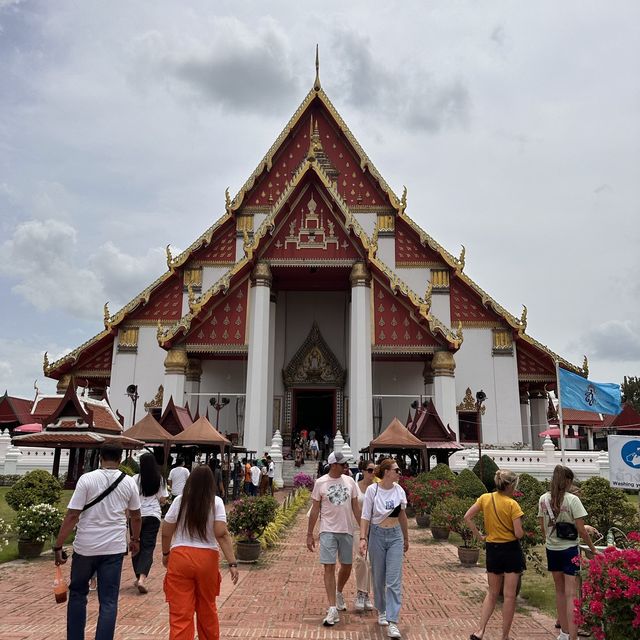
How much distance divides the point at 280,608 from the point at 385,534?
1330 mm

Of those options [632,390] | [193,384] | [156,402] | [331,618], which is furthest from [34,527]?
[632,390]

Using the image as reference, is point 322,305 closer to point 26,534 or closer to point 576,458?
point 576,458

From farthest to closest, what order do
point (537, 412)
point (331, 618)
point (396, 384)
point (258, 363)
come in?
1. point (537, 412)
2. point (396, 384)
3. point (258, 363)
4. point (331, 618)

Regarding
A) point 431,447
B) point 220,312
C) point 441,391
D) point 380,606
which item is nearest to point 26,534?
point 380,606

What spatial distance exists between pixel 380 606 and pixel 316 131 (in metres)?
23.1

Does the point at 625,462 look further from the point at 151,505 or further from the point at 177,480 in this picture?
the point at 177,480

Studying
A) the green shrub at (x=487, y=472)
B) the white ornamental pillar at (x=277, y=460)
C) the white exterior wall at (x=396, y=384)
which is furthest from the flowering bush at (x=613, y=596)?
the white exterior wall at (x=396, y=384)

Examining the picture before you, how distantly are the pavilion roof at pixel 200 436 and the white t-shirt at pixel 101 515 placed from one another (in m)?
9.05

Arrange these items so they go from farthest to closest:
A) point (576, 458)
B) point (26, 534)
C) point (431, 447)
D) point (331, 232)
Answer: point (331, 232)
point (576, 458)
point (431, 447)
point (26, 534)

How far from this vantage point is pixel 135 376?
22500 millimetres

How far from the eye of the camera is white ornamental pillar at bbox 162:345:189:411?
20.1 metres

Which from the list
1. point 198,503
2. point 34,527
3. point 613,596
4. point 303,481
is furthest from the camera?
point 303,481

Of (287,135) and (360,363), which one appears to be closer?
(360,363)

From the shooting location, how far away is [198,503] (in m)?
3.85
